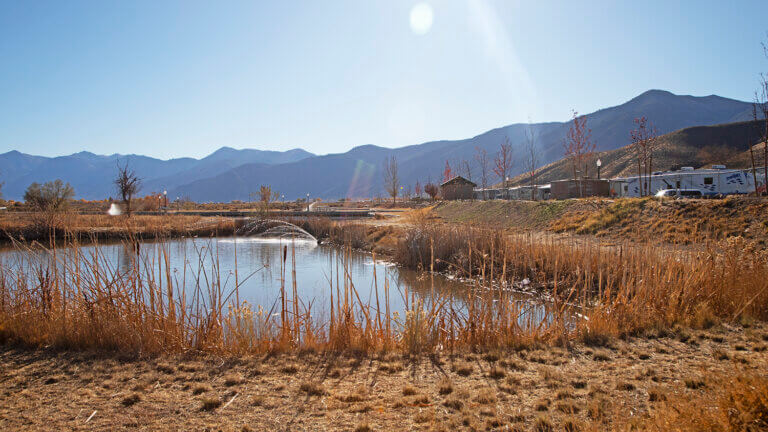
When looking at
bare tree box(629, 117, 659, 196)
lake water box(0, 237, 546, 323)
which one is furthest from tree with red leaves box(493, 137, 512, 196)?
lake water box(0, 237, 546, 323)

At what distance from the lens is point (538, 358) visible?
13.2 ft

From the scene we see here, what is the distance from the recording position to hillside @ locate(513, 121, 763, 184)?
2544 inches

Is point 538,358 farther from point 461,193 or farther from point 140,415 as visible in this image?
point 461,193

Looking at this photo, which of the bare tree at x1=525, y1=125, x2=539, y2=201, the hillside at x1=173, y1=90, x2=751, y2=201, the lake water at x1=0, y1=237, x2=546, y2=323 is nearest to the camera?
the lake water at x1=0, y1=237, x2=546, y2=323

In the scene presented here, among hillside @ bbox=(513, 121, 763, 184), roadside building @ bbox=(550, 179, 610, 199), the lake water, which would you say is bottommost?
the lake water

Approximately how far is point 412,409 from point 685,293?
444 centimetres

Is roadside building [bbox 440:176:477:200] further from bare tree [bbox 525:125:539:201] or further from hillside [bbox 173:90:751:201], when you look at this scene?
hillside [bbox 173:90:751:201]

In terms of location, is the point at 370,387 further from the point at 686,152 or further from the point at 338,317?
the point at 686,152

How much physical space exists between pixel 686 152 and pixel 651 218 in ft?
229

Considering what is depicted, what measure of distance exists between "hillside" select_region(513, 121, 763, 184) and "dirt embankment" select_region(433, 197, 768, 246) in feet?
150

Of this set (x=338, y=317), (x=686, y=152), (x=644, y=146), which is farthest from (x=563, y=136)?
(x=338, y=317)

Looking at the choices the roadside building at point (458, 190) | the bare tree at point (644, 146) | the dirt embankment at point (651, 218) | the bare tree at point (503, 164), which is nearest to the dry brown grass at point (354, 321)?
the dirt embankment at point (651, 218)

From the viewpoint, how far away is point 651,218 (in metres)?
15.3

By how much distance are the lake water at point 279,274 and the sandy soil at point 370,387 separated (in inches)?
62.8
